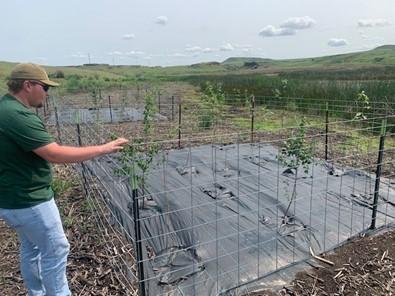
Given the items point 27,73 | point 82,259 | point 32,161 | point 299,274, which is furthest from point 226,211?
point 27,73

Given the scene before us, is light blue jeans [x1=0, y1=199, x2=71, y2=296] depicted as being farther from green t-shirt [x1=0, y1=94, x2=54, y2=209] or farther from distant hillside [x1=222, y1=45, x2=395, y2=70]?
distant hillside [x1=222, y1=45, x2=395, y2=70]

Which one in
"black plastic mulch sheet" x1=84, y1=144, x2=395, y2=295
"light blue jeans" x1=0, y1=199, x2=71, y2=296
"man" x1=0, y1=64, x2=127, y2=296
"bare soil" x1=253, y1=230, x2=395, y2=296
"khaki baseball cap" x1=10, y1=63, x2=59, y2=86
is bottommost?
"bare soil" x1=253, y1=230, x2=395, y2=296

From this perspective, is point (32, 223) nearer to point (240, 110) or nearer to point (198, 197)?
point (198, 197)

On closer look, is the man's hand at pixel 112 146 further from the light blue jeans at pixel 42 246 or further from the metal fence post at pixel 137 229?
the light blue jeans at pixel 42 246

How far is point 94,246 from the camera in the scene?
13.3 feet

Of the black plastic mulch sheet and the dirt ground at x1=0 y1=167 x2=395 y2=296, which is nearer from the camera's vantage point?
the dirt ground at x1=0 y1=167 x2=395 y2=296

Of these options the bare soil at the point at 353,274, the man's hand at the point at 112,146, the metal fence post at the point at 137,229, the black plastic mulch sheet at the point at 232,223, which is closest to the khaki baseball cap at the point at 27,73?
the man's hand at the point at 112,146

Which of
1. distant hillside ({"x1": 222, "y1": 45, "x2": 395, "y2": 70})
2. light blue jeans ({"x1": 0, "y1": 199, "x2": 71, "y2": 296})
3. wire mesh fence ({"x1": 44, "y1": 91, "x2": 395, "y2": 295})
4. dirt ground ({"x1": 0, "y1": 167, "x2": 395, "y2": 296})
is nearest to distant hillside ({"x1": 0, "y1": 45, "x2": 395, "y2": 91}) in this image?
distant hillside ({"x1": 222, "y1": 45, "x2": 395, "y2": 70})

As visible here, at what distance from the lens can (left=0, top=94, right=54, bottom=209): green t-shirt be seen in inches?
88.3

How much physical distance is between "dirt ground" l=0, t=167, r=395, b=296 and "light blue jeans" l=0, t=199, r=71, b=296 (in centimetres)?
65

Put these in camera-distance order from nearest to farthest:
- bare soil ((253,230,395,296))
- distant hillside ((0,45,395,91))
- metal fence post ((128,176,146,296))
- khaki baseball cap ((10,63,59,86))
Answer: khaki baseball cap ((10,63,59,86)) < metal fence post ((128,176,146,296)) < bare soil ((253,230,395,296)) < distant hillside ((0,45,395,91))

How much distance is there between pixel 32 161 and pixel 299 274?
8.37 feet

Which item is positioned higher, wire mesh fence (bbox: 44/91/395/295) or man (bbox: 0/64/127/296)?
man (bbox: 0/64/127/296)

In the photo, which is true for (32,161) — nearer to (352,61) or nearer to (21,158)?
(21,158)
